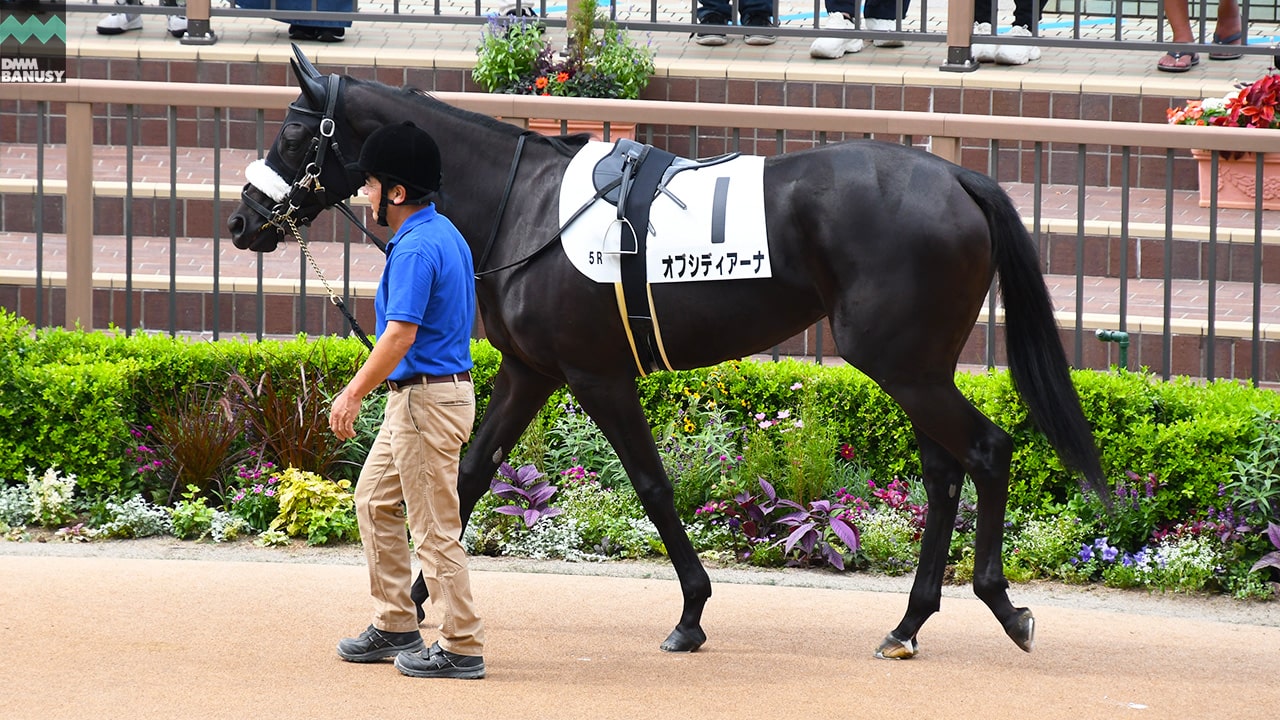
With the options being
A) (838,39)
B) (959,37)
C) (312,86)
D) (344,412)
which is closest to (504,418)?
(344,412)

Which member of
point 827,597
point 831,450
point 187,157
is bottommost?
point 827,597

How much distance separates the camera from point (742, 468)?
21.9ft

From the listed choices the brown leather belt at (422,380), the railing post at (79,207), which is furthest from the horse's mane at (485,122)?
the railing post at (79,207)

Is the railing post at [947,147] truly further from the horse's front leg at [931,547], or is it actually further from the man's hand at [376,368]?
the man's hand at [376,368]

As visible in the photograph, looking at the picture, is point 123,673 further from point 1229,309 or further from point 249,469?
point 1229,309

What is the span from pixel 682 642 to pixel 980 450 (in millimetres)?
1208

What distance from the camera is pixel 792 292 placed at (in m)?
5.28

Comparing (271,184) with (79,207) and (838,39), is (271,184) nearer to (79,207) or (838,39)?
(79,207)

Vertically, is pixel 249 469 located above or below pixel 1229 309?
below

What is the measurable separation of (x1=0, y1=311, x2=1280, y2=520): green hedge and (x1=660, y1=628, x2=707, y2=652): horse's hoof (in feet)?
5.59

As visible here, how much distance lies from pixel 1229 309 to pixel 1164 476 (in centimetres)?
223

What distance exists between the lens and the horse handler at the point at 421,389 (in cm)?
466

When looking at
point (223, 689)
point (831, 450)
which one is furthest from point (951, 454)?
point (223, 689)

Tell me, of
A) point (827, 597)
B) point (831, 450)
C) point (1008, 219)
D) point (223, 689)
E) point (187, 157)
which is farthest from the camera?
point (187, 157)
